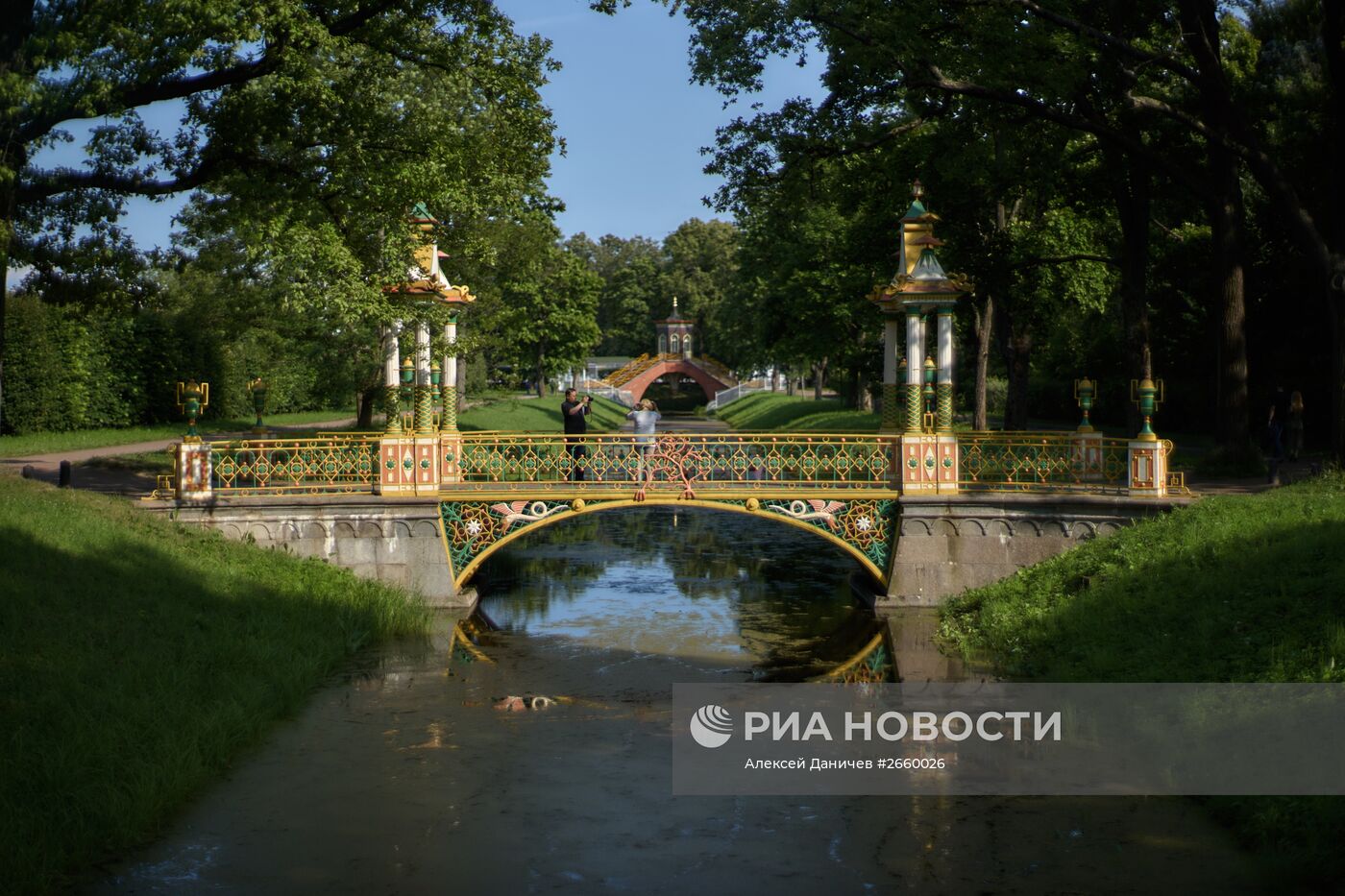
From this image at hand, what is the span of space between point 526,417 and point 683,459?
34854mm

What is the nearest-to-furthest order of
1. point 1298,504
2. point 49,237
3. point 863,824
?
point 863,824
point 1298,504
point 49,237

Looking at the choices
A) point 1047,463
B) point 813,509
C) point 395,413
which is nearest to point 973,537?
point 1047,463

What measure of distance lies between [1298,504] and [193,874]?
44.2 ft

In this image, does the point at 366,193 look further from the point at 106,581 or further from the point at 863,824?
the point at 863,824

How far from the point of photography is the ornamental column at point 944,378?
19047mm

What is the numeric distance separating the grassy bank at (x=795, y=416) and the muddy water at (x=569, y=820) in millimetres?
16427

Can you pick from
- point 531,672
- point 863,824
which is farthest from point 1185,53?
point 863,824

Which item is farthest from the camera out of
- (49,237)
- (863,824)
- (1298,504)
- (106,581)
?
(49,237)

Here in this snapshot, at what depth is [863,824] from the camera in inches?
384

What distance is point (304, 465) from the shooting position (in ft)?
61.3

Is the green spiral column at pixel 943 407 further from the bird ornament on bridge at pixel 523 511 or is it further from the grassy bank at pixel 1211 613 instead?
the bird ornament on bridge at pixel 523 511

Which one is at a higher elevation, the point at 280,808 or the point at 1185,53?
the point at 1185,53

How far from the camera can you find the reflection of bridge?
60.2 ft

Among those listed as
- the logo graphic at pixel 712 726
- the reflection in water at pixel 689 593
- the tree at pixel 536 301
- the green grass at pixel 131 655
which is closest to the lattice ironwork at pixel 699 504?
the reflection in water at pixel 689 593
